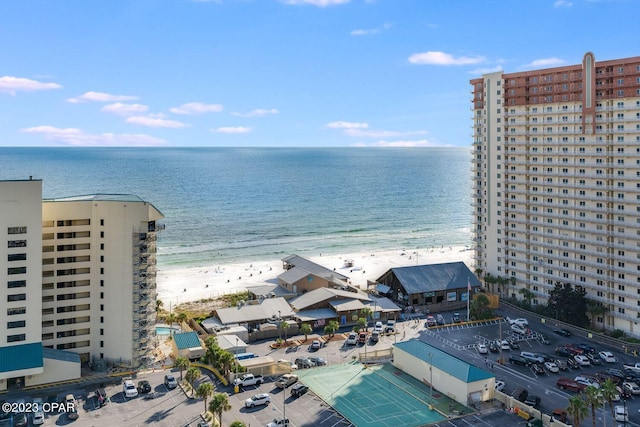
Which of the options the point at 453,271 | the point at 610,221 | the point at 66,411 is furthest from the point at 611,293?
the point at 66,411

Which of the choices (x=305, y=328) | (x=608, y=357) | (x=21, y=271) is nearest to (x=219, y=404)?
(x=305, y=328)

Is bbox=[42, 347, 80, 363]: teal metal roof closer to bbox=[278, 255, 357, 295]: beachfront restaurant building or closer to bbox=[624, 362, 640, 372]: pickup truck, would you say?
bbox=[278, 255, 357, 295]: beachfront restaurant building

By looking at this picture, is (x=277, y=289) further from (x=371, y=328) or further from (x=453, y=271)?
(x=453, y=271)

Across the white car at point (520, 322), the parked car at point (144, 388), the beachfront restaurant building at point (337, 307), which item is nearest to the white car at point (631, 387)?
the white car at point (520, 322)

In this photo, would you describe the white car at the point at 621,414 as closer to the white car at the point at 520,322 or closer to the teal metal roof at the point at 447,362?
the teal metal roof at the point at 447,362

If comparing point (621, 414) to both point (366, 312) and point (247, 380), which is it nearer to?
point (247, 380)

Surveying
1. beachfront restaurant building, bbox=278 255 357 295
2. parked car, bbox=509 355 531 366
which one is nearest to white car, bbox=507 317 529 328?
parked car, bbox=509 355 531 366

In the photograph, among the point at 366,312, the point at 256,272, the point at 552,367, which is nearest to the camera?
the point at 552,367
